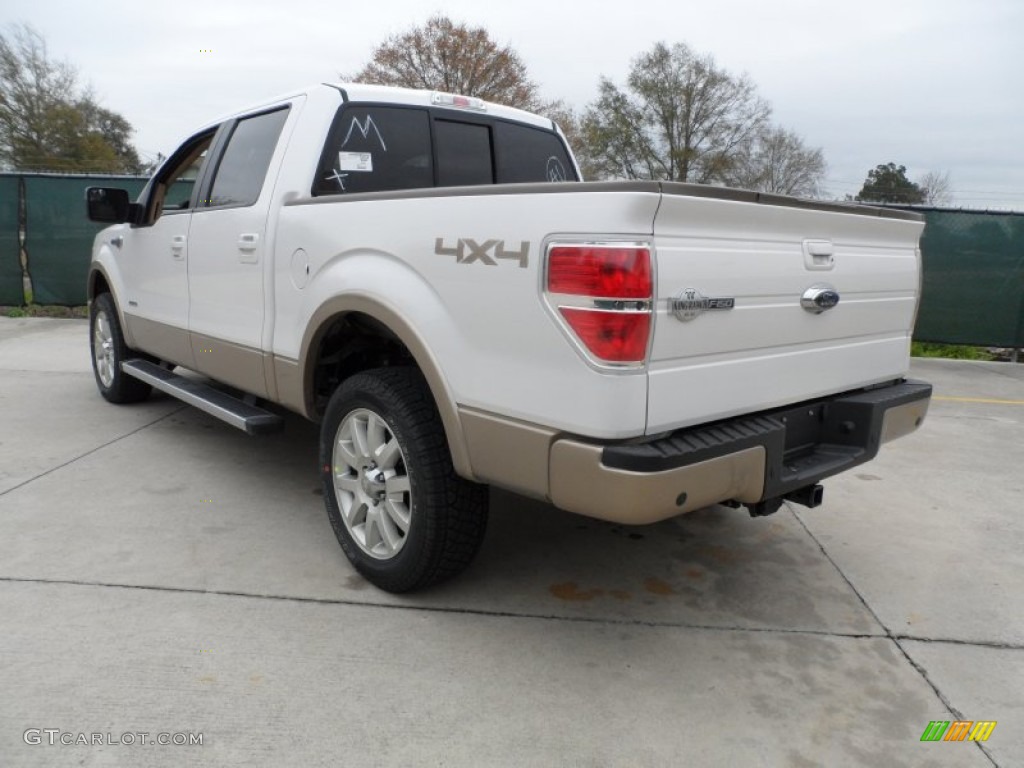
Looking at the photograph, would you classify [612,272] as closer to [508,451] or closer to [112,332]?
[508,451]

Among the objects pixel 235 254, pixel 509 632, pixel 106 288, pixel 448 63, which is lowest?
pixel 509 632

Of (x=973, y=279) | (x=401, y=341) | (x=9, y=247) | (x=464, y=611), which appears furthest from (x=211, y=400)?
(x=973, y=279)

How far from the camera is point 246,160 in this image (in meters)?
4.07

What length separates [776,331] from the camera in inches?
104

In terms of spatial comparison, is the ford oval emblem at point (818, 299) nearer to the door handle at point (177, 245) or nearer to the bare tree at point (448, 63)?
the door handle at point (177, 245)

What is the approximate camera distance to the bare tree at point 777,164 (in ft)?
→ 152

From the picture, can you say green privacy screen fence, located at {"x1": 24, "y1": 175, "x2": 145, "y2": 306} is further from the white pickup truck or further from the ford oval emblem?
the ford oval emblem

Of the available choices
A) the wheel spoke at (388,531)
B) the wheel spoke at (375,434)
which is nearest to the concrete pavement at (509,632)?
the wheel spoke at (388,531)

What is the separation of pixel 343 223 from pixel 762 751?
93.8 inches

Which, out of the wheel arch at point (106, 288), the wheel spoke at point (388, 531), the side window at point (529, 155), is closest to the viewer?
the wheel spoke at point (388, 531)

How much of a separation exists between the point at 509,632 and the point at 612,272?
1489mm

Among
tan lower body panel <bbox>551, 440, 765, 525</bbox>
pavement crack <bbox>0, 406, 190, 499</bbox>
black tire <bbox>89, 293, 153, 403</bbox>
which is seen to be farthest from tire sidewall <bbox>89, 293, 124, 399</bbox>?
tan lower body panel <bbox>551, 440, 765, 525</bbox>

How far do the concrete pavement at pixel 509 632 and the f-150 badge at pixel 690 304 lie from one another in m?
1.27

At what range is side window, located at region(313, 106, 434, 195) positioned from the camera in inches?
143
